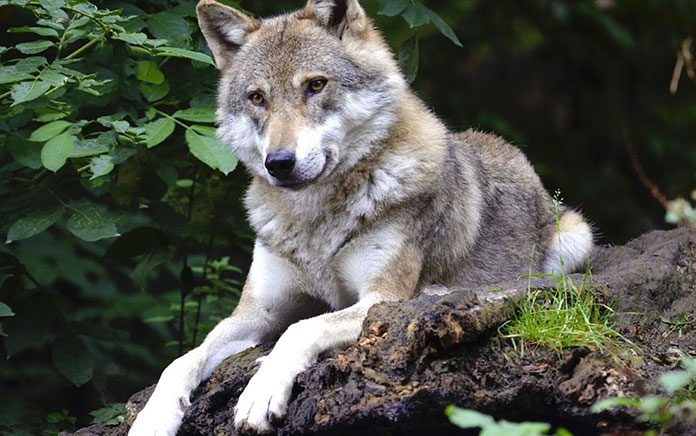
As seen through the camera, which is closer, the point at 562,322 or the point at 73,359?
the point at 562,322

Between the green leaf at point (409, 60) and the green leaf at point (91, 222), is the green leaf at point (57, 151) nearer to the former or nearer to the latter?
the green leaf at point (91, 222)

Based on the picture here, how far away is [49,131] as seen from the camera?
450 centimetres

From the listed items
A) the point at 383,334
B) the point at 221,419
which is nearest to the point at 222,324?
the point at 221,419

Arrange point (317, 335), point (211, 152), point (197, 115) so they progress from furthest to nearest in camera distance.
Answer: point (197, 115)
point (211, 152)
point (317, 335)

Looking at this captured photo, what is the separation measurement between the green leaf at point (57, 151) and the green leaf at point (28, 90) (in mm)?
248

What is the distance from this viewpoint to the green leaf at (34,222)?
4.82 meters

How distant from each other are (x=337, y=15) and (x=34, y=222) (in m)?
2.01

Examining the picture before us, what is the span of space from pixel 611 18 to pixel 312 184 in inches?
246

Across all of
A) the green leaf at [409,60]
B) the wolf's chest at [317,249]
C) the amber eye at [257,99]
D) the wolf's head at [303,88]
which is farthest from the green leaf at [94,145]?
the green leaf at [409,60]

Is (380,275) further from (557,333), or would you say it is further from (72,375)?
(72,375)

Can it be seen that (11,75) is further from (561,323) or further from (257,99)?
(561,323)

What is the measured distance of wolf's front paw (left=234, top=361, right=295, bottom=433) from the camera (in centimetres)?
368

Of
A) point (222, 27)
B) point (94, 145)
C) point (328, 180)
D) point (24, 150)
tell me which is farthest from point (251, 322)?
point (222, 27)

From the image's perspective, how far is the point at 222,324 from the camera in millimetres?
4848
